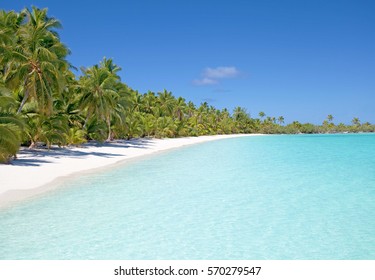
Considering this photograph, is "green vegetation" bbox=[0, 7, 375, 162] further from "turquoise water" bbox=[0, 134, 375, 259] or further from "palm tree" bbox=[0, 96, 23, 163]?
"turquoise water" bbox=[0, 134, 375, 259]

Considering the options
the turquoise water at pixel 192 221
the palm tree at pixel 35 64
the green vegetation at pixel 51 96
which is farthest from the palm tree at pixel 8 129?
the palm tree at pixel 35 64

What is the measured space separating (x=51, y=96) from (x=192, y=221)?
1548 cm

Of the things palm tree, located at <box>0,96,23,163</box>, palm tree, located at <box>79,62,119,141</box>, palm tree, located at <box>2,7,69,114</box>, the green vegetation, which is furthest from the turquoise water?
palm tree, located at <box>79,62,119,141</box>

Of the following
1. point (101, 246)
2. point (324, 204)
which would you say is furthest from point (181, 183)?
point (101, 246)

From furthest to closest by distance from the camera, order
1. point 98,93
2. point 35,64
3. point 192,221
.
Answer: point 98,93 → point 35,64 → point 192,221

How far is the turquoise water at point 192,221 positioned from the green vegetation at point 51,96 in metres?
6.79

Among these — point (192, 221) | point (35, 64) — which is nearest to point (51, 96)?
point (35, 64)

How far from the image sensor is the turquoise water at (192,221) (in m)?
6.21

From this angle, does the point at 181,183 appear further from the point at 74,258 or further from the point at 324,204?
the point at 74,258

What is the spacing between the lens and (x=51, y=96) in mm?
20703

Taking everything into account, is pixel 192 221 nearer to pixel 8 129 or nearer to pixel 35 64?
pixel 8 129

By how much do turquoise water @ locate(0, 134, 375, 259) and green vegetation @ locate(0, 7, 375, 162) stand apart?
6789 mm

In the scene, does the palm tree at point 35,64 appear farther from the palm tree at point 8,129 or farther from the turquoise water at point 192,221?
the turquoise water at point 192,221
